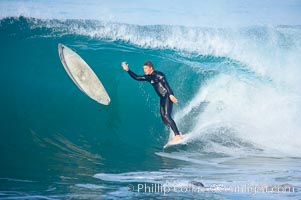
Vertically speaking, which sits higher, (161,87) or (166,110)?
(161,87)

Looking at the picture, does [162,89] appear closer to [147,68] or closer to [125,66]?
[147,68]

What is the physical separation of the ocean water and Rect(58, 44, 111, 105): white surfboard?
2.3 inches

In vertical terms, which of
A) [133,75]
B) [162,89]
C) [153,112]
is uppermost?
[133,75]

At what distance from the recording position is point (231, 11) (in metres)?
4.18

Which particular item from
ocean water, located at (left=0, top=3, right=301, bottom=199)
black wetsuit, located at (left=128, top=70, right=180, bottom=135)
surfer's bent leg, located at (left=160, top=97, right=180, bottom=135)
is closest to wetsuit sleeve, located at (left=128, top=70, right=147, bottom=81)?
black wetsuit, located at (left=128, top=70, right=180, bottom=135)

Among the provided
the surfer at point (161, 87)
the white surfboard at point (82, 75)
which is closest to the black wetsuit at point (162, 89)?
the surfer at point (161, 87)

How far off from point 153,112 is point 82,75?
645 millimetres

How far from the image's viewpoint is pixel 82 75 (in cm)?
399

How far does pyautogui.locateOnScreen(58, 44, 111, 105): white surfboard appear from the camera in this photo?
3.99m

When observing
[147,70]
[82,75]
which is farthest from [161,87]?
[82,75]

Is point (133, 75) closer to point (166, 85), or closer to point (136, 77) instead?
point (136, 77)

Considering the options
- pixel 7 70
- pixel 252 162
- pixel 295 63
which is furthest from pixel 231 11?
pixel 7 70

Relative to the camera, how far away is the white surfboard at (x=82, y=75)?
13.1 feet

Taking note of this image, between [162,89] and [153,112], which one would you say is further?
[153,112]
